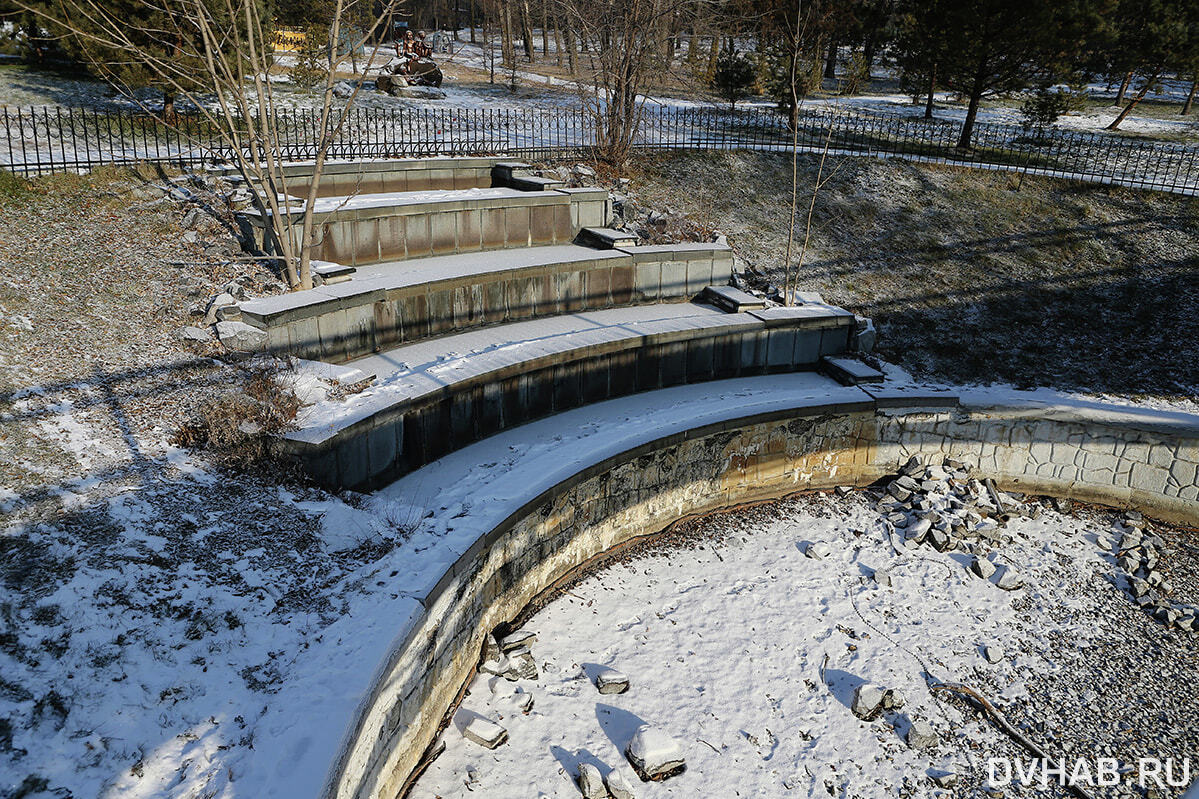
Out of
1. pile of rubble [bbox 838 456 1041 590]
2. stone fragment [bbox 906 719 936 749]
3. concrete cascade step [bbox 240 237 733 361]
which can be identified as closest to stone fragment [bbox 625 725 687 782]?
stone fragment [bbox 906 719 936 749]

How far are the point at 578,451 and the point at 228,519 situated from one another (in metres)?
3.32

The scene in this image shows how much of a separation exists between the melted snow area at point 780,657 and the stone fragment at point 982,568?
0.14 metres

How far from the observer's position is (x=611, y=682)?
6520 mm

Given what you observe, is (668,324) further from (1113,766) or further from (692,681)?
(1113,766)

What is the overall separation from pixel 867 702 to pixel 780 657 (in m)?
0.79

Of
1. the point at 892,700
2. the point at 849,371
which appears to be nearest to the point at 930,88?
the point at 849,371

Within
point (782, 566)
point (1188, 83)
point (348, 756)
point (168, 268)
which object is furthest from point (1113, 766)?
point (1188, 83)

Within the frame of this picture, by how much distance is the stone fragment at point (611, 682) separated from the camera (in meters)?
6.51

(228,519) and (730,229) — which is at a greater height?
(730,229)

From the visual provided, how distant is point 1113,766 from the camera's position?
659 cm

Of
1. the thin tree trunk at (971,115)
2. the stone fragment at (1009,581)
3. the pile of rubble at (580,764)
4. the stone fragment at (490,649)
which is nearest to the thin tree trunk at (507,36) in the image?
the thin tree trunk at (971,115)

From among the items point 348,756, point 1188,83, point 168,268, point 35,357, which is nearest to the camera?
point 348,756

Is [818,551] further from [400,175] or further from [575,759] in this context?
[400,175]

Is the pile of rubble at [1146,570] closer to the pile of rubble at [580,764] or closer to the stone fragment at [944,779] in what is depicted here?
the stone fragment at [944,779]
